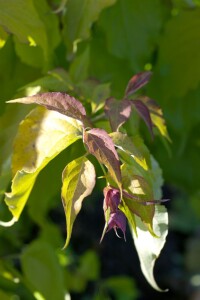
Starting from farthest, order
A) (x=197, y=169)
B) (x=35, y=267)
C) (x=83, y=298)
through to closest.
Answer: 1. (x=83, y=298)
2. (x=197, y=169)
3. (x=35, y=267)

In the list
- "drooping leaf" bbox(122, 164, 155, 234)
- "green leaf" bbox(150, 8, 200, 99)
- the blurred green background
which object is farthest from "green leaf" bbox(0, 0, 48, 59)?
"green leaf" bbox(150, 8, 200, 99)

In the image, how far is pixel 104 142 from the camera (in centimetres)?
58

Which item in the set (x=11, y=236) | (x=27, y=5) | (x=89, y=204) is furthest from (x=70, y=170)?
(x=89, y=204)

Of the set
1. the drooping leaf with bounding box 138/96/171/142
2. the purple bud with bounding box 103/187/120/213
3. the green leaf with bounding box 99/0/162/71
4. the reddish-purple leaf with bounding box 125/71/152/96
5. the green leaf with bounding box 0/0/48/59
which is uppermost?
the green leaf with bounding box 0/0/48/59

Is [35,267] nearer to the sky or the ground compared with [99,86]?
nearer to the ground

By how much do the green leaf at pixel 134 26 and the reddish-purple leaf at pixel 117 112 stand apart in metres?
0.29

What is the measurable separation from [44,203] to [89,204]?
8.98 ft

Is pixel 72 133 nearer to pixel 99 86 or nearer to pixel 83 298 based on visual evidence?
pixel 99 86

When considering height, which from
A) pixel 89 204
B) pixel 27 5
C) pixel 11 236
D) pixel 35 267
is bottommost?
pixel 89 204

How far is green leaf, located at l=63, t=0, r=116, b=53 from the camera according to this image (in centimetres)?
84

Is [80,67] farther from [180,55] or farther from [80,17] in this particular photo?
[180,55]

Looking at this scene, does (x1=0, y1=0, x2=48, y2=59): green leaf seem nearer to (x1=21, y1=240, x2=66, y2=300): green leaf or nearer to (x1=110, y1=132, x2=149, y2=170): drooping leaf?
(x1=110, y1=132, x2=149, y2=170): drooping leaf

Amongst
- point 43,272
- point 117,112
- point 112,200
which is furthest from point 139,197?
point 43,272

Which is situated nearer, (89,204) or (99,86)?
(99,86)
